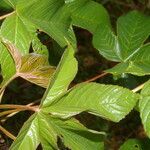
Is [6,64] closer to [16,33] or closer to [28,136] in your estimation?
[16,33]

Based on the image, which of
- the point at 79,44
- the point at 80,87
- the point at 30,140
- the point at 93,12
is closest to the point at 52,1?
the point at 93,12

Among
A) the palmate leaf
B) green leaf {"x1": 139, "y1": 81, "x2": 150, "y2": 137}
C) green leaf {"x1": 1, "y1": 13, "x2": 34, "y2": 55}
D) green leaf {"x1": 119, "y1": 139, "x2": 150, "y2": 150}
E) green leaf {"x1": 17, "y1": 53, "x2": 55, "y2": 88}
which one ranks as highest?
green leaf {"x1": 1, "y1": 13, "x2": 34, "y2": 55}

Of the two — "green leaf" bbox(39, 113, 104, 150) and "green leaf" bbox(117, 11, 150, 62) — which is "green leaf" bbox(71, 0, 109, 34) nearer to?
"green leaf" bbox(117, 11, 150, 62)

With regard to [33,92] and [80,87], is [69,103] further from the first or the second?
[33,92]

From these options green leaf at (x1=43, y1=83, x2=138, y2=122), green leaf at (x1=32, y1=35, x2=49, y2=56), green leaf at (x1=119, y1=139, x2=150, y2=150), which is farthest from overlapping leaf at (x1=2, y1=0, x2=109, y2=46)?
green leaf at (x1=119, y1=139, x2=150, y2=150)

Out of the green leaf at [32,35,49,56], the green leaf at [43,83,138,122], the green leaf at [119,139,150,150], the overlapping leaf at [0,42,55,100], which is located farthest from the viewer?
the green leaf at [119,139,150,150]

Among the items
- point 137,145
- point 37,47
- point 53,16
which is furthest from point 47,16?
point 137,145
